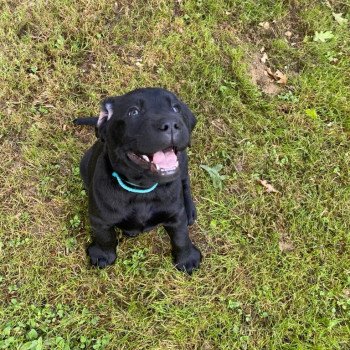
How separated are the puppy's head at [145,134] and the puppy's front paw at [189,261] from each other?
3.21 feet

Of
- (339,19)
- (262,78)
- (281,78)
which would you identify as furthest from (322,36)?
(262,78)

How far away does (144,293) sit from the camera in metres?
3.41

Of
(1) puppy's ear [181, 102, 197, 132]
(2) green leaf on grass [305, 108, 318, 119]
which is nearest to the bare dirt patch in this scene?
(2) green leaf on grass [305, 108, 318, 119]

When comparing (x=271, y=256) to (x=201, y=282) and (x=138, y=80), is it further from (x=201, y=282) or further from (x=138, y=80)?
(x=138, y=80)

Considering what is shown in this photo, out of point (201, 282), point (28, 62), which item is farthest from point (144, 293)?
point (28, 62)

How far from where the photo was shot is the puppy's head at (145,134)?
8.06 feet

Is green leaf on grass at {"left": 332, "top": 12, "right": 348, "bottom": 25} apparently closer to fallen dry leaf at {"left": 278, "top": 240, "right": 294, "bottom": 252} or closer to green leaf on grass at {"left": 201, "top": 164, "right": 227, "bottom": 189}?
green leaf on grass at {"left": 201, "top": 164, "right": 227, "bottom": 189}

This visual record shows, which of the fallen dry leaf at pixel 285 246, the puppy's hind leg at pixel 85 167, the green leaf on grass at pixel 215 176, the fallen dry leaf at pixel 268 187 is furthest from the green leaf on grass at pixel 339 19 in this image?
the puppy's hind leg at pixel 85 167

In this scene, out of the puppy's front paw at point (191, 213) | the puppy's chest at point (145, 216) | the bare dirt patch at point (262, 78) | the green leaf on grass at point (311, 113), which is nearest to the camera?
the puppy's chest at point (145, 216)

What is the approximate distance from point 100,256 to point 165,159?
115 cm

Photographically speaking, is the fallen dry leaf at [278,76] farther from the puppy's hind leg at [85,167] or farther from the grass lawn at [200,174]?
the puppy's hind leg at [85,167]

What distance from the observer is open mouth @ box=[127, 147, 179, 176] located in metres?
2.53

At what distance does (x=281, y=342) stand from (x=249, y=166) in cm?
141

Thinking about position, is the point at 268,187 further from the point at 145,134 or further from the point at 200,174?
the point at 145,134
